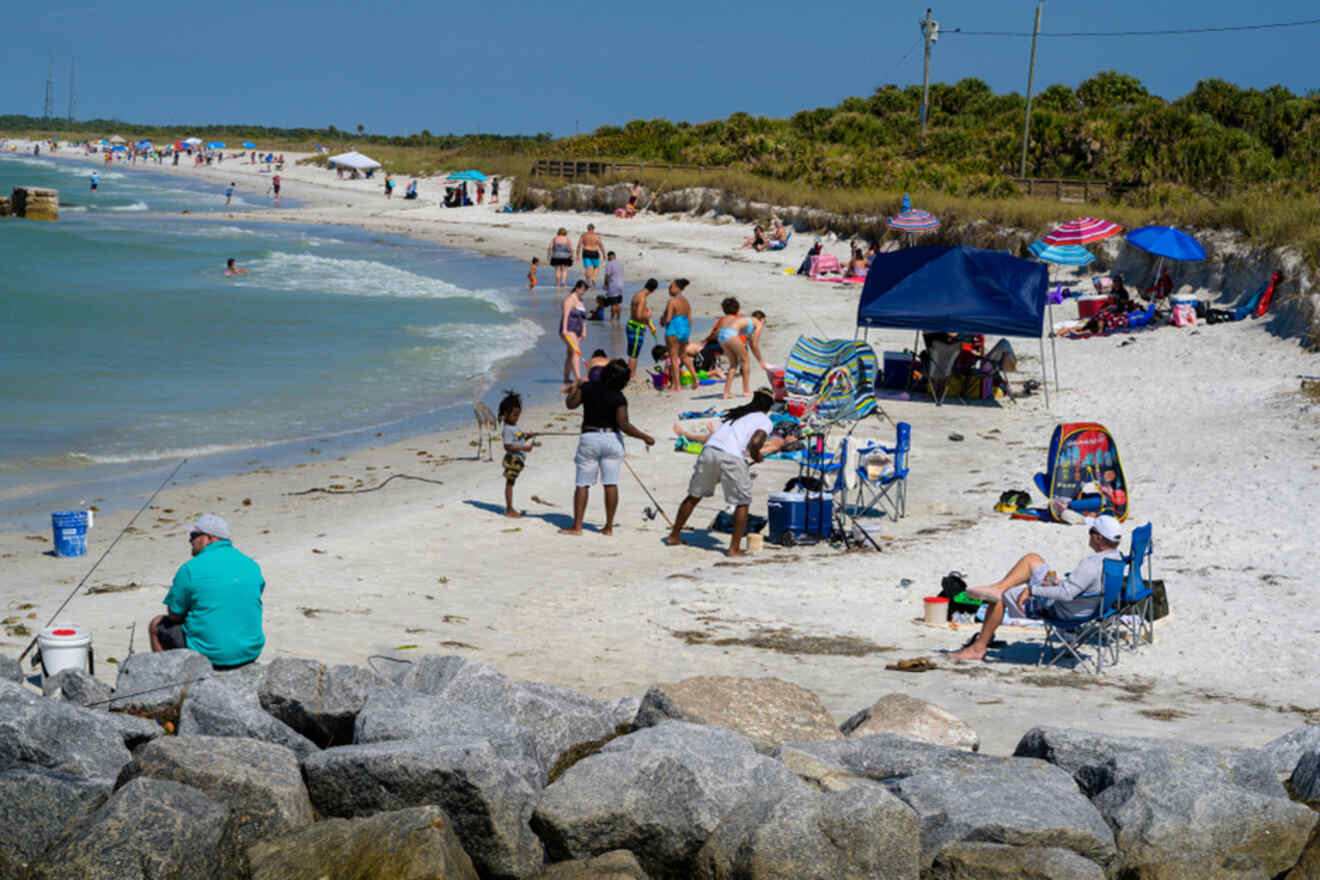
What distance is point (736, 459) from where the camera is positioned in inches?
426

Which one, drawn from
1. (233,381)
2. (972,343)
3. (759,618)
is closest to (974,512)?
(759,618)

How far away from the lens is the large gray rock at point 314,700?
6.15m

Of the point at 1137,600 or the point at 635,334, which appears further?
the point at 635,334

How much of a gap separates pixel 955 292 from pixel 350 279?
22.7 metres

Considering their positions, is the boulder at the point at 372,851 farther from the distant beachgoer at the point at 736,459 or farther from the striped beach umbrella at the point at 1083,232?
the striped beach umbrella at the point at 1083,232

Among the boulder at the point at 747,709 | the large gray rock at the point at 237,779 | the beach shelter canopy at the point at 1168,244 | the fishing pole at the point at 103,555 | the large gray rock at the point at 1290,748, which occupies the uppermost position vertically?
the beach shelter canopy at the point at 1168,244

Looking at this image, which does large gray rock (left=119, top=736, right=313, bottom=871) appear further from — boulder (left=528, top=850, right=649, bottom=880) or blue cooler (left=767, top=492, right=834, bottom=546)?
blue cooler (left=767, top=492, right=834, bottom=546)

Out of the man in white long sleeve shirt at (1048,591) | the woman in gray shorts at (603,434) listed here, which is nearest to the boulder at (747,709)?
the man in white long sleeve shirt at (1048,591)

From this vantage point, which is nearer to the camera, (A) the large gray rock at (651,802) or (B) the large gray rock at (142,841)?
→ (B) the large gray rock at (142,841)

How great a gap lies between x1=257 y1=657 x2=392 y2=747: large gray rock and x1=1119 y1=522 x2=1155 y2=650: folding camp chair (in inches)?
182

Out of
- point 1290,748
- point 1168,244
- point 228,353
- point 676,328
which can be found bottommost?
point 1290,748

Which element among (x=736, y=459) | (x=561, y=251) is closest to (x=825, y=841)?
(x=736, y=459)

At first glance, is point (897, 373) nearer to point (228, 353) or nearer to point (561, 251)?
point (228, 353)

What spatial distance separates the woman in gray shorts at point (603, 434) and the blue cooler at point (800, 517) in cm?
124
